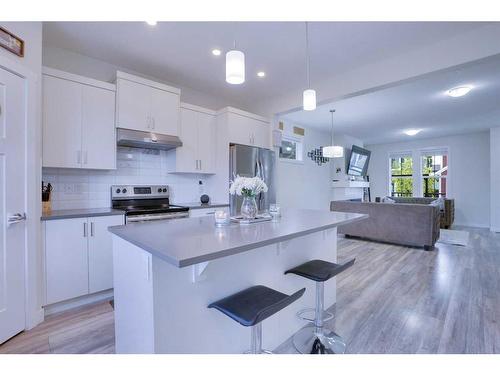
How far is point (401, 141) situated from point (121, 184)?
839 centimetres

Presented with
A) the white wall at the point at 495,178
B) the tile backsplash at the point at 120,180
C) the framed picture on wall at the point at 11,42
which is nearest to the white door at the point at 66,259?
the tile backsplash at the point at 120,180

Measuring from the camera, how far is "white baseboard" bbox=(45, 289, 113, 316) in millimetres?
2242

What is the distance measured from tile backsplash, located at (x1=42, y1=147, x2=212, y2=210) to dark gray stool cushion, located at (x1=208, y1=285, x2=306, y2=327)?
7.73 feet

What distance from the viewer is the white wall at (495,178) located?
6.01m

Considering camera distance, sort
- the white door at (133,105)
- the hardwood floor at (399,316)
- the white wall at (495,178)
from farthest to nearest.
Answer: the white wall at (495,178), the white door at (133,105), the hardwood floor at (399,316)

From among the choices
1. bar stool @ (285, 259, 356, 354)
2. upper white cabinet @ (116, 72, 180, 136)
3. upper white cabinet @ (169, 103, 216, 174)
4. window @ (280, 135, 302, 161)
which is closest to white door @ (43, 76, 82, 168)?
upper white cabinet @ (116, 72, 180, 136)

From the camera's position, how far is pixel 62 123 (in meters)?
2.46

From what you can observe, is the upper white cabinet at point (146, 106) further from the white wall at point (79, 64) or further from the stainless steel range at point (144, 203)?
the stainless steel range at point (144, 203)

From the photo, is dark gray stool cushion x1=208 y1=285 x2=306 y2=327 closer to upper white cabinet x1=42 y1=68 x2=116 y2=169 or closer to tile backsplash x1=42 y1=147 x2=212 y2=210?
upper white cabinet x1=42 y1=68 x2=116 y2=169

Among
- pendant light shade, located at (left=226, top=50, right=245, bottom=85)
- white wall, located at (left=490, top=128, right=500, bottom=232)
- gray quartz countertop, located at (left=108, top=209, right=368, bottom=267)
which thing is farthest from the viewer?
white wall, located at (left=490, top=128, right=500, bottom=232)

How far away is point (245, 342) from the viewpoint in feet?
5.19

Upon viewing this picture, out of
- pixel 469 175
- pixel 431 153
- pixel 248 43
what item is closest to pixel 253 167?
pixel 248 43

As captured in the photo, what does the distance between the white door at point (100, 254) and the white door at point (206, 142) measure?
153 cm
